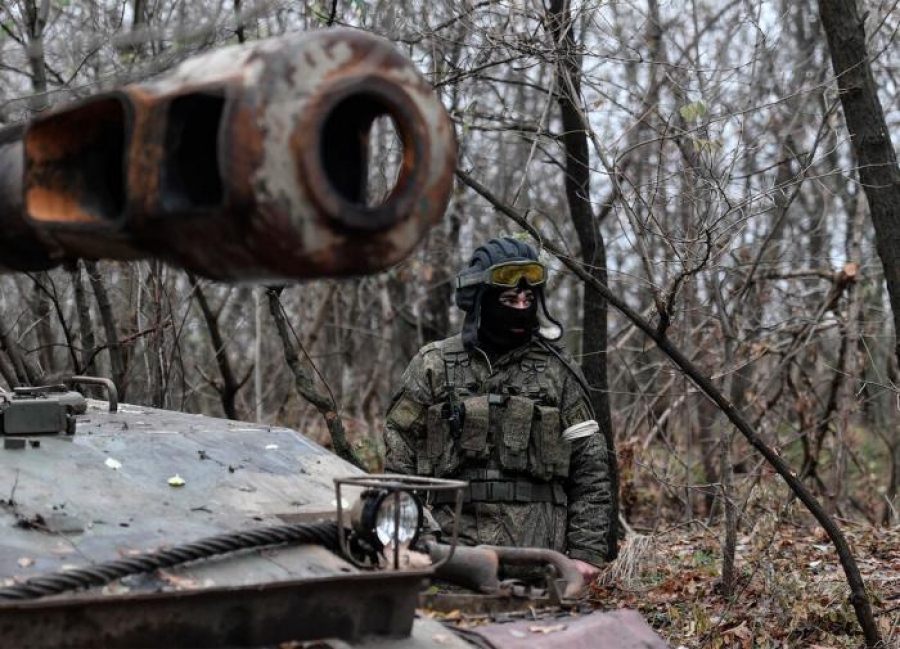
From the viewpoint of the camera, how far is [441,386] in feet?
20.4

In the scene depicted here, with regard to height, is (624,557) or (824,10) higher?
(824,10)

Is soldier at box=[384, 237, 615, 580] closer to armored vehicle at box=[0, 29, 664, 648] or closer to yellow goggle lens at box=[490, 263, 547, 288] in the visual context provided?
yellow goggle lens at box=[490, 263, 547, 288]

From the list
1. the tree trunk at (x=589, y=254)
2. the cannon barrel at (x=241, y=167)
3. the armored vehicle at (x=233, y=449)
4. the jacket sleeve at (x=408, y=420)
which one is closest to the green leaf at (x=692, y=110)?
the tree trunk at (x=589, y=254)

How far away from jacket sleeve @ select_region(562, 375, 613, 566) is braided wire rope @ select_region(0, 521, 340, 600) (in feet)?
9.37

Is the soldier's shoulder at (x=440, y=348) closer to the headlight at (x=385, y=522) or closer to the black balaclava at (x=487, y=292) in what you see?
the black balaclava at (x=487, y=292)

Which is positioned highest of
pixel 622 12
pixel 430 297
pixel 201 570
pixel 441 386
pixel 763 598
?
pixel 622 12

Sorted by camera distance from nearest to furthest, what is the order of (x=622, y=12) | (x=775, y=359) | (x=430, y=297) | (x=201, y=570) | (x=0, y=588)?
(x=0, y=588)
(x=201, y=570)
(x=622, y=12)
(x=775, y=359)
(x=430, y=297)

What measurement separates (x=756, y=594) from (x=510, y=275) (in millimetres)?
2059

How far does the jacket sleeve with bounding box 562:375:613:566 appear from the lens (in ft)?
19.8

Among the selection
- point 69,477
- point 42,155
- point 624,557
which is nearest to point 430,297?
point 624,557

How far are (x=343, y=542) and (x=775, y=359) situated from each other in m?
8.24

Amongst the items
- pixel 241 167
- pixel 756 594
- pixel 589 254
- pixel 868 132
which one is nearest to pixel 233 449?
pixel 241 167

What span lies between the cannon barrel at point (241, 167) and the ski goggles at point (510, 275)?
3.95 meters

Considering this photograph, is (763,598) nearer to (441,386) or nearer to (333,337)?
(441,386)
